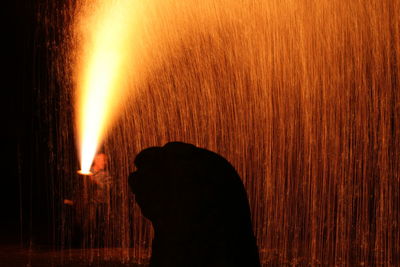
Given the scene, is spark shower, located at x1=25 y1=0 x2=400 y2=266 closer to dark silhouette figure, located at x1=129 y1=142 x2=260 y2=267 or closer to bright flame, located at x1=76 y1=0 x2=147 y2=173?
bright flame, located at x1=76 y1=0 x2=147 y2=173

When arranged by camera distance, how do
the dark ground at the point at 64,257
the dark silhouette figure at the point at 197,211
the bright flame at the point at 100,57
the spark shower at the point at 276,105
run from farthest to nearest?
1. the spark shower at the point at 276,105
2. the bright flame at the point at 100,57
3. the dark ground at the point at 64,257
4. the dark silhouette figure at the point at 197,211

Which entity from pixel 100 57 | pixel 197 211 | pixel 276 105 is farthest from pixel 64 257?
pixel 197 211

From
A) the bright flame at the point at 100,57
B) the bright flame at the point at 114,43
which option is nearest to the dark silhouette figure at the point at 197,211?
the bright flame at the point at 114,43

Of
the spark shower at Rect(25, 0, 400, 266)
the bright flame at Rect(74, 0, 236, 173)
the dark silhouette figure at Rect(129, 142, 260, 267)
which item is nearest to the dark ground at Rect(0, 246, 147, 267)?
the spark shower at Rect(25, 0, 400, 266)

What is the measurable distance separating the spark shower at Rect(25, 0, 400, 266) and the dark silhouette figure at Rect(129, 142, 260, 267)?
9531mm

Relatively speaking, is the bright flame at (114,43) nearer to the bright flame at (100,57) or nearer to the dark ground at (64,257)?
the bright flame at (100,57)

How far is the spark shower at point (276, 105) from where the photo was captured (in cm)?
1392

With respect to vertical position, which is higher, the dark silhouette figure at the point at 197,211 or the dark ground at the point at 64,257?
the dark silhouette figure at the point at 197,211

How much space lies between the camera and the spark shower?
45.7ft

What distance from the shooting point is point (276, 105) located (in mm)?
15492

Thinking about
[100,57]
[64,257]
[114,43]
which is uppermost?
[114,43]

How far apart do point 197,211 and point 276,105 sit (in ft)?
40.1

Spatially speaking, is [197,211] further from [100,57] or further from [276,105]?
[276,105]

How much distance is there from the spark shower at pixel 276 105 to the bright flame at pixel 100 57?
54 mm
